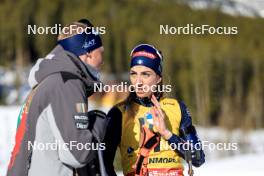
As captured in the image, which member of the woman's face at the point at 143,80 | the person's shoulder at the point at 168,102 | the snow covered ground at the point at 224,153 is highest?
the snow covered ground at the point at 224,153

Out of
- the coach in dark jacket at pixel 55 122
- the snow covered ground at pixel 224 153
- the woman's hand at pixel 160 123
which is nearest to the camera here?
the coach in dark jacket at pixel 55 122

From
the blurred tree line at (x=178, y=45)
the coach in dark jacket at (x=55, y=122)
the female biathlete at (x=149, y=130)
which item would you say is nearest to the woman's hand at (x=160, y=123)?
the female biathlete at (x=149, y=130)

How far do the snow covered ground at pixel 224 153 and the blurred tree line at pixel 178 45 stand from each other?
87 cm

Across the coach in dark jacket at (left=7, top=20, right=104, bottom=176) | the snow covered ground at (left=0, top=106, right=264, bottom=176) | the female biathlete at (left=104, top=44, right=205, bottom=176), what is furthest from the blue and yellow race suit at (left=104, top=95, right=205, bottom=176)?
the snow covered ground at (left=0, top=106, right=264, bottom=176)

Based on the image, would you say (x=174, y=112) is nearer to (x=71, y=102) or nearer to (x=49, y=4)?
(x=71, y=102)

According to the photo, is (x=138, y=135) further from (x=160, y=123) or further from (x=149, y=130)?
(x=160, y=123)

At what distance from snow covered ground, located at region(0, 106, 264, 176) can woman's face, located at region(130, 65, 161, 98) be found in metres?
2.62

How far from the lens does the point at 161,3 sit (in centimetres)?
1476

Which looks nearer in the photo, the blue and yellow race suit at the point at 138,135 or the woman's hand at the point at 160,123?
the woman's hand at the point at 160,123

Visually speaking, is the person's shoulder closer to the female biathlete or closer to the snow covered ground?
the female biathlete

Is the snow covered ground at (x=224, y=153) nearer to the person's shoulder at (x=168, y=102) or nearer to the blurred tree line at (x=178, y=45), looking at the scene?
the blurred tree line at (x=178, y=45)

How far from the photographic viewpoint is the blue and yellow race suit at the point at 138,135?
3.61 m

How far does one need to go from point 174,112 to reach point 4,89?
11.2 meters

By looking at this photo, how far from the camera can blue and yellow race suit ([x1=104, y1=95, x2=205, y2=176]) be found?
361 centimetres
